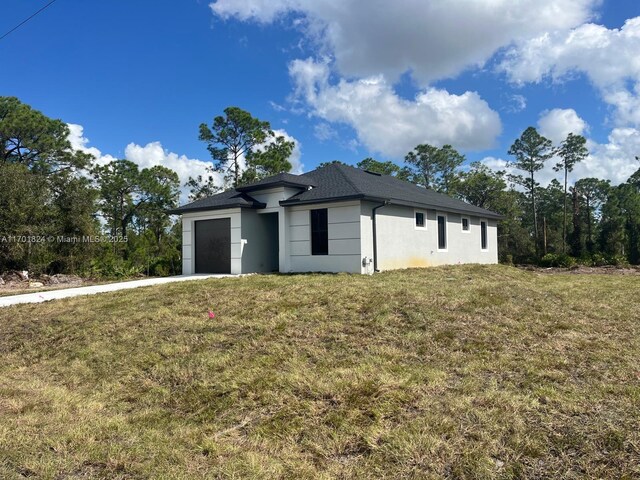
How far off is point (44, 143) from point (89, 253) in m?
12.8

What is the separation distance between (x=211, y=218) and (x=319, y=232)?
407 centimetres

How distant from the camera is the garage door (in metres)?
14.5

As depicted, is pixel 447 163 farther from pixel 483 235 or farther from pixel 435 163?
pixel 483 235

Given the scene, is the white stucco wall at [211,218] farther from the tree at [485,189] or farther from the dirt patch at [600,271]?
the tree at [485,189]

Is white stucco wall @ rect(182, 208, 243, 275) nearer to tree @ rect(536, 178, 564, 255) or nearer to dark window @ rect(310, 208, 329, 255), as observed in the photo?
dark window @ rect(310, 208, 329, 255)

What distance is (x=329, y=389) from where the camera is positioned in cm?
430

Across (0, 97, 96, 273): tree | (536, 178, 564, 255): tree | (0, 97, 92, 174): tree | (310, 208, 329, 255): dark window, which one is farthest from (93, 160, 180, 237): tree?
(536, 178, 564, 255): tree

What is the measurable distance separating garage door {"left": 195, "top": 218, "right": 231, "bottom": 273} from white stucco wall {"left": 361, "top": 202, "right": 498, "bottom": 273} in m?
4.85

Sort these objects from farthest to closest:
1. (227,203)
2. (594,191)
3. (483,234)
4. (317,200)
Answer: (594,191)
(483,234)
(227,203)
(317,200)

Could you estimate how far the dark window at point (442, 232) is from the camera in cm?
1692

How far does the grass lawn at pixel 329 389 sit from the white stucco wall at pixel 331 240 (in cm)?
446

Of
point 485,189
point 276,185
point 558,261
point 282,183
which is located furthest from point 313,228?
point 485,189

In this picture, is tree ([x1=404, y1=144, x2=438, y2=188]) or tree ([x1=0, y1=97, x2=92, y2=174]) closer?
tree ([x1=0, y1=97, x2=92, y2=174])

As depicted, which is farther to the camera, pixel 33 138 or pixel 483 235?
pixel 33 138
